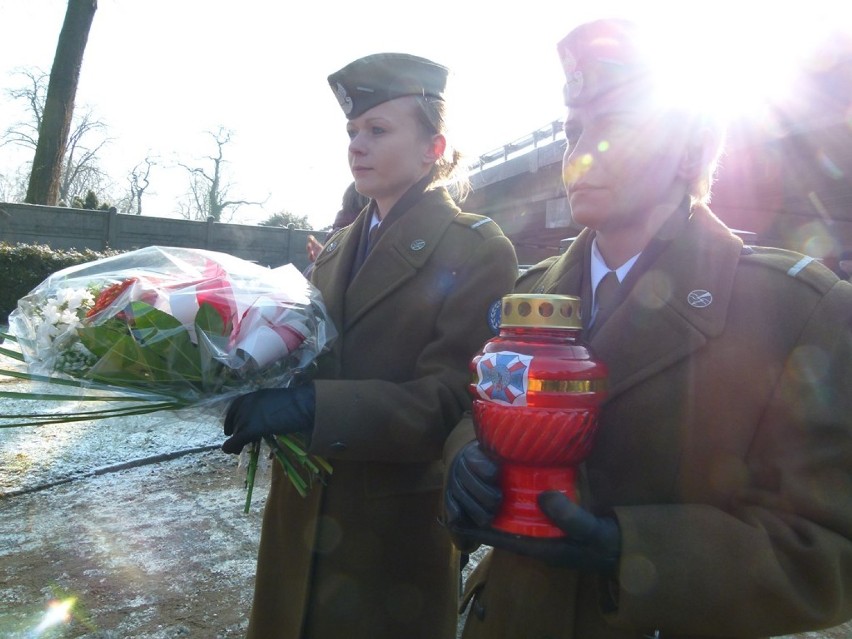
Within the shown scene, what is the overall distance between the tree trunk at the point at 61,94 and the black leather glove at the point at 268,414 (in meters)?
15.8

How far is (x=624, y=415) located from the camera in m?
1.26

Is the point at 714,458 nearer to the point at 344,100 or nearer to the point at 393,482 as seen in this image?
the point at 393,482

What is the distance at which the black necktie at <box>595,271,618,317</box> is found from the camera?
1396 millimetres

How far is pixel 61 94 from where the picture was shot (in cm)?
1473

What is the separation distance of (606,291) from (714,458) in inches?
16.3

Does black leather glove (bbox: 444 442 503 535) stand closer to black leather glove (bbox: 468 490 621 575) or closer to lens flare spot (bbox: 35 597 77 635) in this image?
black leather glove (bbox: 468 490 621 575)

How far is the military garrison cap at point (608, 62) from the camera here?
1.29 meters

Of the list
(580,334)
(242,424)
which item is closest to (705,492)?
(580,334)

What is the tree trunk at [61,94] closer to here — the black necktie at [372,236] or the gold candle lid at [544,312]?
the black necktie at [372,236]

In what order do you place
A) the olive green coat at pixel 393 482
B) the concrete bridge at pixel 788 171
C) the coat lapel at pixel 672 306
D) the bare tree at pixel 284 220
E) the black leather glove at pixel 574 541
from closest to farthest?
1. the black leather glove at pixel 574 541
2. the coat lapel at pixel 672 306
3. the olive green coat at pixel 393 482
4. the concrete bridge at pixel 788 171
5. the bare tree at pixel 284 220

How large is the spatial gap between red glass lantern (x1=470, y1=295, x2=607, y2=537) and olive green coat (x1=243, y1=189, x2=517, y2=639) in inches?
26.1

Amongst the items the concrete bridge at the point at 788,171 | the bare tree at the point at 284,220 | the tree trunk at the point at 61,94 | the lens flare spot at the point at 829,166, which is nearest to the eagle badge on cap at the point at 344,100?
the concrete bridge at the point at 788,171

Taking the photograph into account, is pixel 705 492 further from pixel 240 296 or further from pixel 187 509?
pixel 187 509

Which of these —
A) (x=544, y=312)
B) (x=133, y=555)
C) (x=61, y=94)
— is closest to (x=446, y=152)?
(x=544, y=312)
